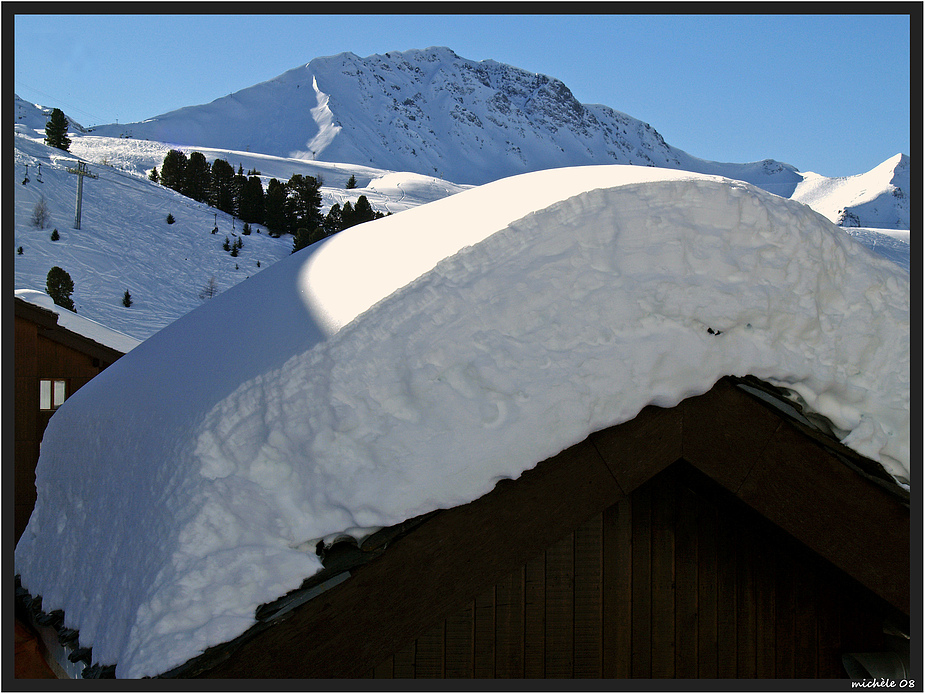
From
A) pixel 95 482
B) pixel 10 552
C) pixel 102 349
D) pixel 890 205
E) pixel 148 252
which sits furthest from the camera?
pixel 890 205

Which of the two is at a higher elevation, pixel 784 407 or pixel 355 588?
pixel 784 407

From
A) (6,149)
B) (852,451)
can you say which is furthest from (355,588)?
(6,149)

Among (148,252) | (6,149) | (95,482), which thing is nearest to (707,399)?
(95,482)

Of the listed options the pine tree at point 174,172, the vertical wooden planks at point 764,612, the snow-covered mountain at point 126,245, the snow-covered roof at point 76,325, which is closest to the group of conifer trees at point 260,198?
the pine tree at point 174,172

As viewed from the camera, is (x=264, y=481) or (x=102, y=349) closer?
(x=264, y=481)

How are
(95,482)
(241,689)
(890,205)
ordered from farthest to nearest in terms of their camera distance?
(890,205), (95,482), (241,689)

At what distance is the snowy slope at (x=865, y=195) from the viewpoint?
134 meters

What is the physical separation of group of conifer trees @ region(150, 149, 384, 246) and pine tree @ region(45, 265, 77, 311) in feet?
35.9

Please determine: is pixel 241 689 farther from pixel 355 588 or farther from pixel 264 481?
pixel 264 481

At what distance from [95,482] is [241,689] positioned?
859 millimetres

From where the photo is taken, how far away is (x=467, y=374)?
4.72 ft

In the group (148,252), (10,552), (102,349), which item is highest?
(10,552)

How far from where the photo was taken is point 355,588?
4.56 ft

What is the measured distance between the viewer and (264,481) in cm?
136
